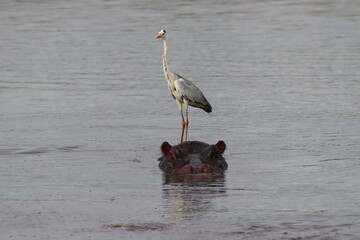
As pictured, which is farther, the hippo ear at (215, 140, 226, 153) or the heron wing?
the heron wing

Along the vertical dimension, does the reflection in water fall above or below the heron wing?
below

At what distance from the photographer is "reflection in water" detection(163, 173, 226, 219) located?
9.59 m

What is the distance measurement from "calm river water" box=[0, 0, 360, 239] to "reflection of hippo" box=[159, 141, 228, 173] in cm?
23

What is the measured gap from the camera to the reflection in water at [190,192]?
31.5ft

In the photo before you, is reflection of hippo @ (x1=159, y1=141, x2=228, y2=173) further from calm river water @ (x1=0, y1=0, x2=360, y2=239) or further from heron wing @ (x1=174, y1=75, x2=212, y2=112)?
heron wing @ (x1=174, y1=75, x2=212, y2=112)

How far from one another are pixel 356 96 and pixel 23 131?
647cm

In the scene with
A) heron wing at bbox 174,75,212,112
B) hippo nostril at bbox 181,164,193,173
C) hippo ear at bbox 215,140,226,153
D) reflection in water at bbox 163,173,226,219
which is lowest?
reflection in water at bbox 163,173,226,219

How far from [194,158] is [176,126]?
3761 millimetres

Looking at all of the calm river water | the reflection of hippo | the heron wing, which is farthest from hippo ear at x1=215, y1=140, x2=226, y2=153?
the heron wing

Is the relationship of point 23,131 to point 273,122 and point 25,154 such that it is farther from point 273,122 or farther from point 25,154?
point 273,122

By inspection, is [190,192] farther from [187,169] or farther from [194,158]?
[194,158]

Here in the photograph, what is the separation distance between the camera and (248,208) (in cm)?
969

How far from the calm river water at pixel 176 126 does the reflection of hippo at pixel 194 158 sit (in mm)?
231

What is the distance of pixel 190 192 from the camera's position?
421 inches
